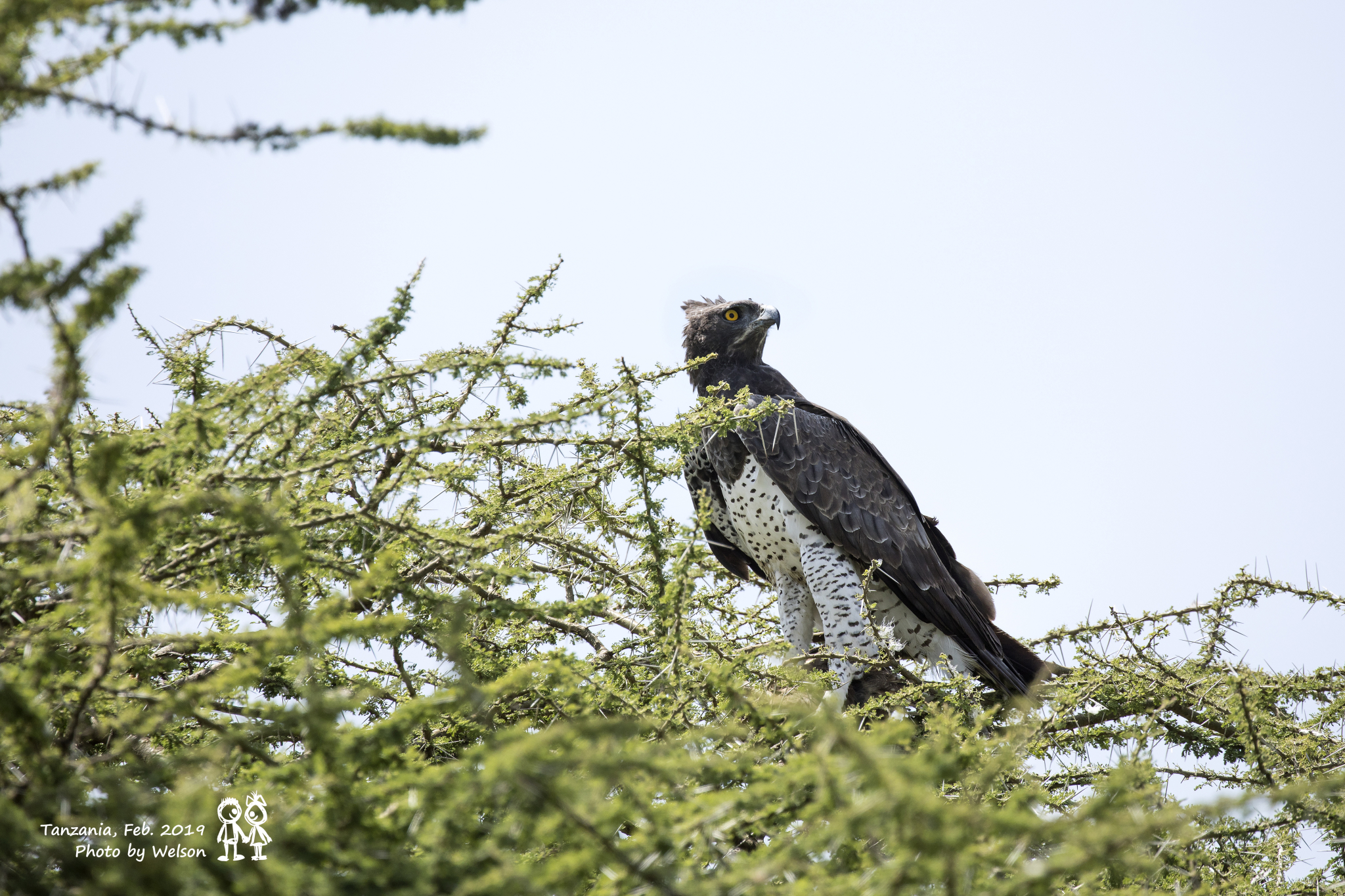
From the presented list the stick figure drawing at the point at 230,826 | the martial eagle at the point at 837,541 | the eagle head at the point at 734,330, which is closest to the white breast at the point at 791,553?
the martial eagle at the point at 837,541

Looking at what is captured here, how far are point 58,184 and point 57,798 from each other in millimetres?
1320

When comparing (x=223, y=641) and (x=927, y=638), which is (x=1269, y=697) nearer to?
(x=927, y=638)

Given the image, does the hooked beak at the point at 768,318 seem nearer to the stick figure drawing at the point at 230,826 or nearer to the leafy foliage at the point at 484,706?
the leafy foliage at the point at 484,706

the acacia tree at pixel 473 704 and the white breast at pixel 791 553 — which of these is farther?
the white breast at pixel 791 553

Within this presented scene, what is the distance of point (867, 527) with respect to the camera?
670 cm

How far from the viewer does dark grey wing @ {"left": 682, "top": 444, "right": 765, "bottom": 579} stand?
6.97 m

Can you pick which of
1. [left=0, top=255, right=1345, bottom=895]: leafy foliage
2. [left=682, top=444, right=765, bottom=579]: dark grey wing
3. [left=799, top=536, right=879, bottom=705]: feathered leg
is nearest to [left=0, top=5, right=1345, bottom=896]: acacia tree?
[left=0, top=255, right=1345, bottom=895]: leafy foliage

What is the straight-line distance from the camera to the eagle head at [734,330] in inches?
287

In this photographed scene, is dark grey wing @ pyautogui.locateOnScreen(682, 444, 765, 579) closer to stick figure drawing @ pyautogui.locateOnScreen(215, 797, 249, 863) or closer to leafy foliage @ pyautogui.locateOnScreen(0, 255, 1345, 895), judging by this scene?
leafy foliage @ pyautogui.locateOnScreen(0, 255, 1345, 895)

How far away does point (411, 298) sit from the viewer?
3.71 metres

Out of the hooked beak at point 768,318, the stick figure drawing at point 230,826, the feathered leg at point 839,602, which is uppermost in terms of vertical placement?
the hooked beak at point 768,318

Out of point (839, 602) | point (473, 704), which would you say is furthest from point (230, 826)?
point (839, 602)

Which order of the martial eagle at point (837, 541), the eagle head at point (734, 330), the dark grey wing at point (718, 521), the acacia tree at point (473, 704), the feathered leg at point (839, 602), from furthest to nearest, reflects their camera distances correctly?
the eagle head at point (734, 330) < the dark grey wing at point (718, 521) < the martial eagle at point (837, 541) < the feathered leg at point (839, 602) < the acacia tree at point (473, 704)

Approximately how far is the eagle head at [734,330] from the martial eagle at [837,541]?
0.09 feet
